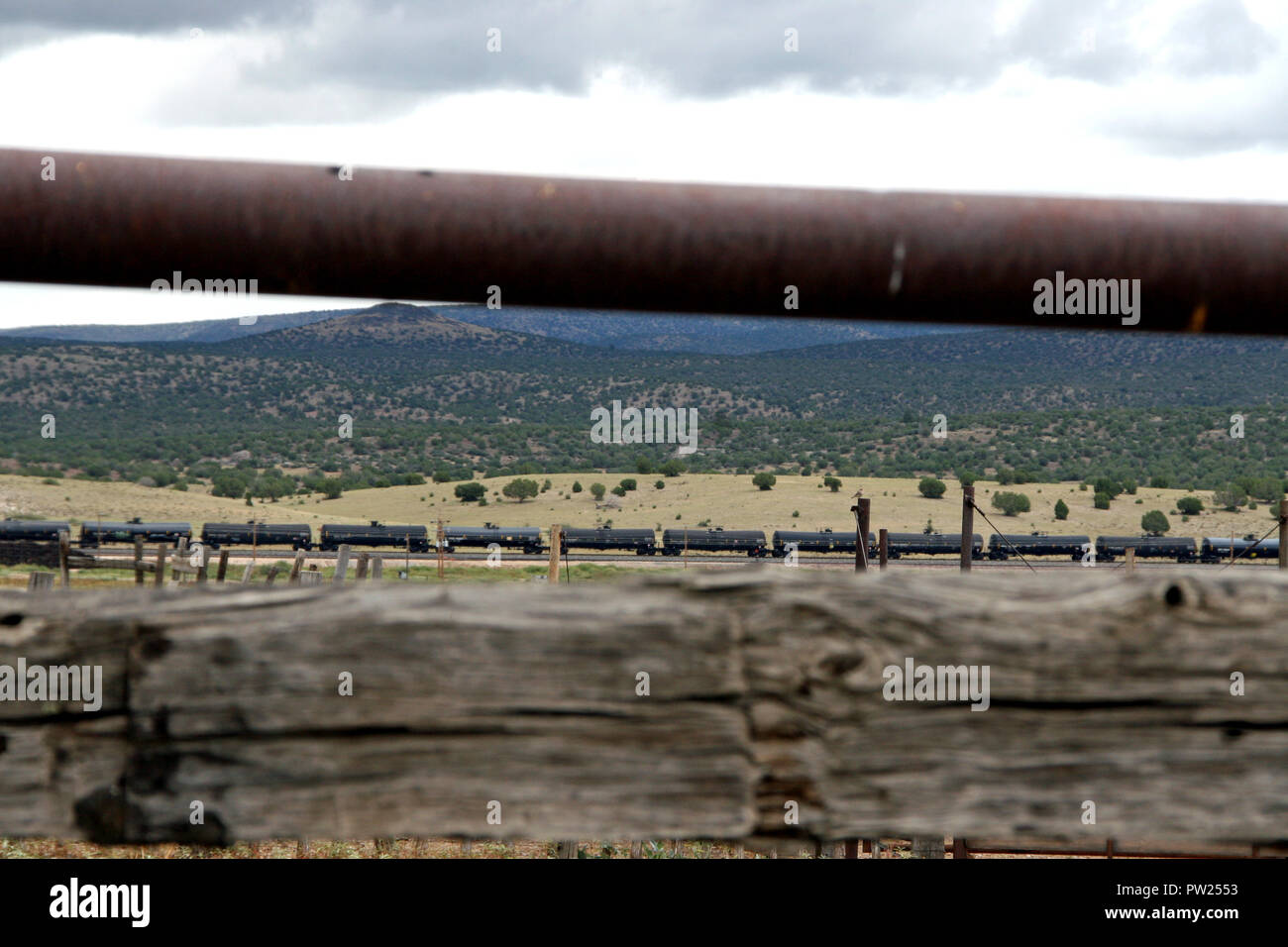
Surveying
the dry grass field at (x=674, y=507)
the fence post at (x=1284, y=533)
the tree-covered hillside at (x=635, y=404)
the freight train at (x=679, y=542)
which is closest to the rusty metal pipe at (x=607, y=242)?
the fence post at (x=1284, y=533)

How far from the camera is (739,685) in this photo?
1157 mm

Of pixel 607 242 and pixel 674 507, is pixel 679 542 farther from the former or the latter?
pixel 607 242

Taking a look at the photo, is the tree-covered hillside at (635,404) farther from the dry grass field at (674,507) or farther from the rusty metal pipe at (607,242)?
the rusty metal pipe at (607,242)

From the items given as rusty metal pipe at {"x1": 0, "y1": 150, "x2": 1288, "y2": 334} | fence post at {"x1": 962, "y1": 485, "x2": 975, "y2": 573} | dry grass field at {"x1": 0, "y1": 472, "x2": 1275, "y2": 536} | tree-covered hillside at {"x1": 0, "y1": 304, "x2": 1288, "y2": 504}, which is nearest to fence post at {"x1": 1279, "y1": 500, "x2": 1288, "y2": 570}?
fence post at {"x1": 962, "y1": 485, "x2": 975, "y2": 573}

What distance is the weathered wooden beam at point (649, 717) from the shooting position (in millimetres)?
1145

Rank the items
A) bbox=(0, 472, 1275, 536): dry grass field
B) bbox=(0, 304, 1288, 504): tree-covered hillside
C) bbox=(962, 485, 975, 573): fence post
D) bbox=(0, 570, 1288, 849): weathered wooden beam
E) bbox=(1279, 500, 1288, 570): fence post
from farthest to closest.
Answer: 1. bbox=(0, 304, 1288, 504): tree-covered hillside
2. bbox=(0, 472, 1275, 536): dry grass field
3. bbox=(1279, 500, 1288, 570): fence post
4. bbox=(962, 485, 975, 573): fence post
5. bbox=(0, 570, 1288, 849): weathered wooden beam

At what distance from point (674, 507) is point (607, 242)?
232ft

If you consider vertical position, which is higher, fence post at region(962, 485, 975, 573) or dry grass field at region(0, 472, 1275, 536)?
fence post at region(962, 485, 975, 573)

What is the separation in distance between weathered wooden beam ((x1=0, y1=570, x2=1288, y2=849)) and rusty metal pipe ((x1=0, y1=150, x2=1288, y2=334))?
1.05 feet

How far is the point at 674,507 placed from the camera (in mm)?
71875

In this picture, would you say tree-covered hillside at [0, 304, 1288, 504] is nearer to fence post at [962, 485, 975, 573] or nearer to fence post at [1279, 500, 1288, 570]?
fence post at [1279, 500, 1288, 570]

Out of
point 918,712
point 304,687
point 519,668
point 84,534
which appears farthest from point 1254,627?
point 84,534

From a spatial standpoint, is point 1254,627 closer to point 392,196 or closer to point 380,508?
point 392,196

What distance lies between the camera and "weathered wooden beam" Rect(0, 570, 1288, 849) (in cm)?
114
